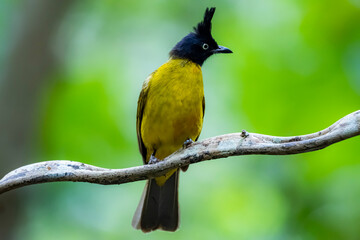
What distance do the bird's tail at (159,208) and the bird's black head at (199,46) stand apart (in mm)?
1215

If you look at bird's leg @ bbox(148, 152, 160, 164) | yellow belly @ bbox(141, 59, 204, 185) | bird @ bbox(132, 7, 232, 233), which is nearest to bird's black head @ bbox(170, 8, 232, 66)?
bird @ bbox(132, 7, 232, 233)

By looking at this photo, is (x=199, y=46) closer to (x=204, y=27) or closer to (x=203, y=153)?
(x=204, y=27)

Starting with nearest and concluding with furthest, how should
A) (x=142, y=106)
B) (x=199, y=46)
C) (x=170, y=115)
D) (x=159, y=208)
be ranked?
(x=170, y=115)
(x=142, y=106)
(x=159, y=208)
(x=199, y=46)

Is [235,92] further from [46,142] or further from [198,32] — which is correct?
[46,142]

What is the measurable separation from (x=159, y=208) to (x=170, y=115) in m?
1.16

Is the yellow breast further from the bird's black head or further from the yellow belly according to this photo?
the bird's black head

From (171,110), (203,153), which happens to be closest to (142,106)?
(171,110)

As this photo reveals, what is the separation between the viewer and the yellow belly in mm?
4438

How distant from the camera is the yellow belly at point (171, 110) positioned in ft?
14.6

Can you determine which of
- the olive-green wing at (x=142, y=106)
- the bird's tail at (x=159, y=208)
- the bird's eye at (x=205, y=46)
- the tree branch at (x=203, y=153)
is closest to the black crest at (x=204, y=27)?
the bird's eye at (x=205, y=46)

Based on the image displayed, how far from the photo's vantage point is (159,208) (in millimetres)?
5113

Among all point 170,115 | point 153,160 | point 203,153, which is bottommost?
point 203,153

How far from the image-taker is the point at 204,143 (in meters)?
2.73

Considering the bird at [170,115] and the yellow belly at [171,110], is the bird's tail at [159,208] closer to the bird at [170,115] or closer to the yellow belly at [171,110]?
the bird at [170,115]
